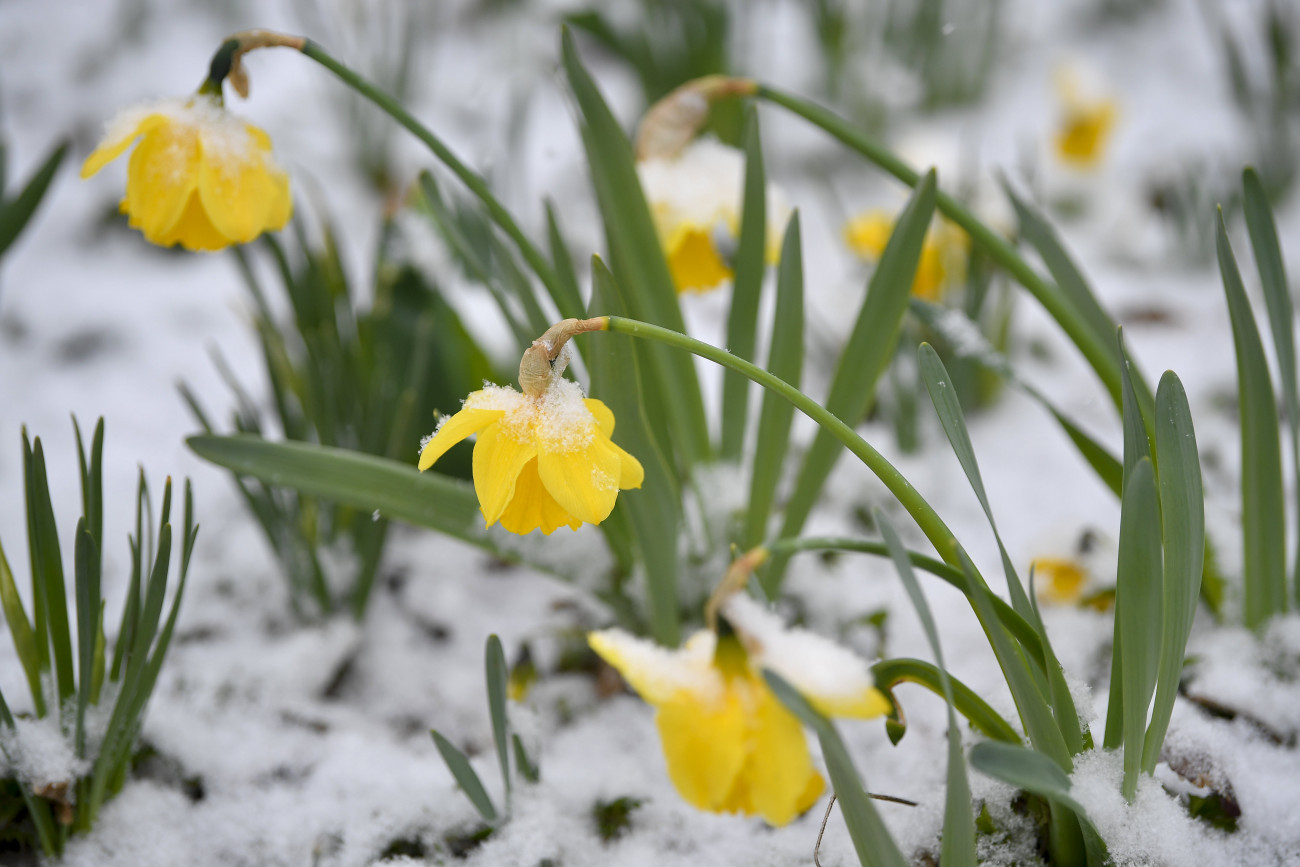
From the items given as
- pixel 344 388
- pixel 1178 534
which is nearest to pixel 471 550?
pixel 344 388

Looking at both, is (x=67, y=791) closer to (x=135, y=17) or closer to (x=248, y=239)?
(x=248, y=239)

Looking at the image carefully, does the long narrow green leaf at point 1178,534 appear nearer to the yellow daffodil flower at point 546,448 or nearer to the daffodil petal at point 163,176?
the yellow daffodil flower at point 546,448

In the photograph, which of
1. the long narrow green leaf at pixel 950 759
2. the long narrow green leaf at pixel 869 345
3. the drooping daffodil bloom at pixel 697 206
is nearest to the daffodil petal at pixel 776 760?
the long narrow green leaf at pixel 950 759

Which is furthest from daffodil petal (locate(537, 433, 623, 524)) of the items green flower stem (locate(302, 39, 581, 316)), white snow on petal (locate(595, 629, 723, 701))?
green flower stem (locate(302, 39, 581, 316))

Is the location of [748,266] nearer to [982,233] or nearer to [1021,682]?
[982,233]

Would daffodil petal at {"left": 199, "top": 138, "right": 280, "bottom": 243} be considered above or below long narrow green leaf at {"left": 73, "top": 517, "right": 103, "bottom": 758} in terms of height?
above

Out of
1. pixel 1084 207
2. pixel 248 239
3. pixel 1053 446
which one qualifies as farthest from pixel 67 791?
pixel 1084 207

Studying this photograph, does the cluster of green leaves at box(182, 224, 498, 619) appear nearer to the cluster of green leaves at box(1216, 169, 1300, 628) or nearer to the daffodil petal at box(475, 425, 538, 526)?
the daffodil petal at box(475, 425, 538, 526)
